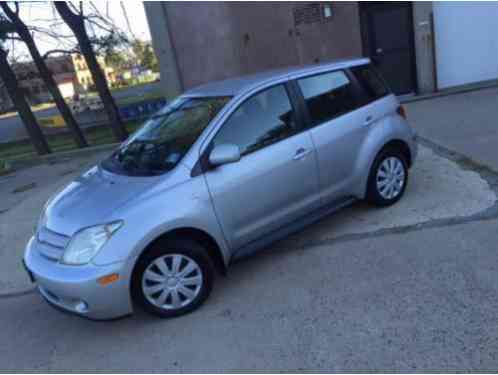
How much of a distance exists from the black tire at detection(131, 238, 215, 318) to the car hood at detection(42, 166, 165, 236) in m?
0.40

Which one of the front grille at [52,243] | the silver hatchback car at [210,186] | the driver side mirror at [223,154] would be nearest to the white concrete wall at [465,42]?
the silver hatchback car at [210,186]

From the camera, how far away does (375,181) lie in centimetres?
419

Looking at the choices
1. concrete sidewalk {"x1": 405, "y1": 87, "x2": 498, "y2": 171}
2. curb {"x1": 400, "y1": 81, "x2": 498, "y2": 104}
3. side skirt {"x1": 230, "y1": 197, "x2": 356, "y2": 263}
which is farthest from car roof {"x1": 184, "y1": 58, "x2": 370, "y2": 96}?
curb {"x1": 400, "y1": 81, "x2": 498, "y2": 104}

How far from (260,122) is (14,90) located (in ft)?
36.7

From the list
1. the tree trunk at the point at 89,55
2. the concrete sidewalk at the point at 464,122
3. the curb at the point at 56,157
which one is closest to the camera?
the concrete sidewalk at the point at 464,122

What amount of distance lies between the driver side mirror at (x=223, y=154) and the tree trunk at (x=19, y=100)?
440 inches

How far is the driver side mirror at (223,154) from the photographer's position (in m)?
3.11

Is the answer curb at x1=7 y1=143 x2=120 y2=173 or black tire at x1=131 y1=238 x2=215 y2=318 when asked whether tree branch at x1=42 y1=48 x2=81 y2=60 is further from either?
black tire at x1=131 y1=238 x2=215 y2=318

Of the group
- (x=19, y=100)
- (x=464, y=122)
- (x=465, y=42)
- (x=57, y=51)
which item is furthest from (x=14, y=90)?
(x=465, y=42)

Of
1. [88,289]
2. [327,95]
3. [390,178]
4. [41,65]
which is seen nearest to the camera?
[88,289]

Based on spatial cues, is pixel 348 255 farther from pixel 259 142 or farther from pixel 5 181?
pixel 5 181

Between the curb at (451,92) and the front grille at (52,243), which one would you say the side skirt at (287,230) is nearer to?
the front grille at (52,243)

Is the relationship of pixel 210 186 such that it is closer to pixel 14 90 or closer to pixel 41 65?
pixel 14 90

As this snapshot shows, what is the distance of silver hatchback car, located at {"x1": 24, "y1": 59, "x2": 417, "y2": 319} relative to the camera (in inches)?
113
